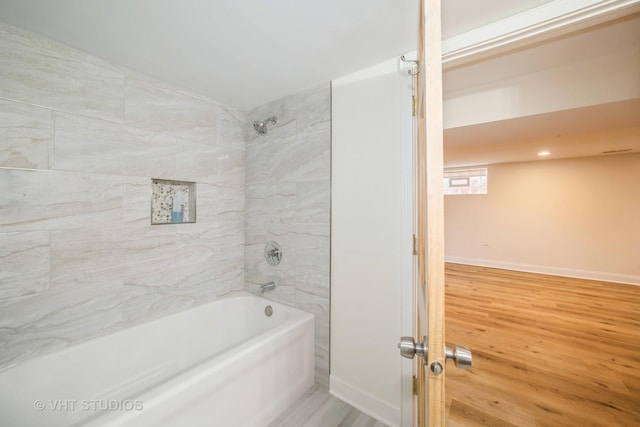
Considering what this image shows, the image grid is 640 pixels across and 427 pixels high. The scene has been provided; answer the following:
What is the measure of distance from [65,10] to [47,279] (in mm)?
1411

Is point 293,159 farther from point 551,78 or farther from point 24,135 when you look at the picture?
point 551,78

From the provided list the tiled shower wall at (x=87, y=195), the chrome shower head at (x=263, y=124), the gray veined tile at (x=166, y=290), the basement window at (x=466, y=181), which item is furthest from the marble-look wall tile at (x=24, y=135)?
the basement window at (x=466, y=181)

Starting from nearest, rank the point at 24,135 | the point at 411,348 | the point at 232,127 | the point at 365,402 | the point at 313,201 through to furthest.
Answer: the point at 411,348 → the point at 24,135 → the point at 365,402 → the point at 313,201 → the point at 232,127

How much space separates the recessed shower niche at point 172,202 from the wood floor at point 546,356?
2399mm

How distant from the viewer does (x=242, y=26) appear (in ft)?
4.22

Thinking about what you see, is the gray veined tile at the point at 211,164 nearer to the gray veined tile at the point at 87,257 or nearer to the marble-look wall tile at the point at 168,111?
the marble-look wall tile at the point at 168,111

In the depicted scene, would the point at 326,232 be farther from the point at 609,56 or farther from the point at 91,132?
the point at 609,56

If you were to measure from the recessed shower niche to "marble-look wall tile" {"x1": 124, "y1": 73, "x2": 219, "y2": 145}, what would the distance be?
40 cm

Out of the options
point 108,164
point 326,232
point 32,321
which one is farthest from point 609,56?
point 32,321

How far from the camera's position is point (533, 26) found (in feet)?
3.74

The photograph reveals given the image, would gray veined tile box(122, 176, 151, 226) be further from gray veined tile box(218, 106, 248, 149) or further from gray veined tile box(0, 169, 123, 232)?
gray veined tile box(218, 106, 248, 149)

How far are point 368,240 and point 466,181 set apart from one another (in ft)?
16.9

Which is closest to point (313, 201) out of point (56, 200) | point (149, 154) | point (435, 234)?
point (149, 154)

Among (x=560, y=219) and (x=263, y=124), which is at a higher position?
(x=263, y=124)
